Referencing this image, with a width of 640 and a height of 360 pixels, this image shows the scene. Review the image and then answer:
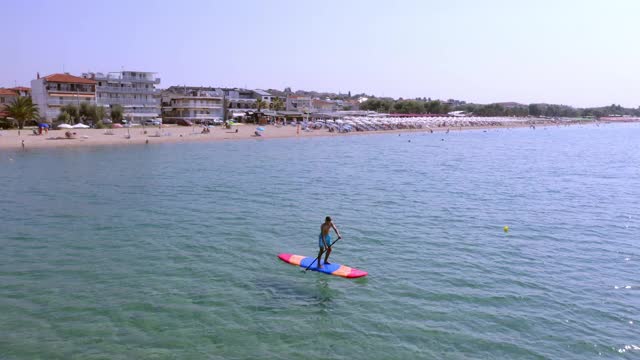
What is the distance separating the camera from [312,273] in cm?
1555

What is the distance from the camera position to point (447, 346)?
1122 cm

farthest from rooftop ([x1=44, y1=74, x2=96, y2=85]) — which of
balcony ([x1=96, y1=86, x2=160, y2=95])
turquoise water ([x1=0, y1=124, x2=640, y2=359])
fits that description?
turquoise water ([x1=0, y1=124, x2=640, y2=359])

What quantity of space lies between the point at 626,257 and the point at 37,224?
23.0m

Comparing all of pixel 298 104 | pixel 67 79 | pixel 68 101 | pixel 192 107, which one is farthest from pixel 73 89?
pixel 298 104

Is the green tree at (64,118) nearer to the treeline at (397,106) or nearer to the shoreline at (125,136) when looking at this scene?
the shoreline at (125,136)

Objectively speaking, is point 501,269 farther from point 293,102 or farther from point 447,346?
point 293,102

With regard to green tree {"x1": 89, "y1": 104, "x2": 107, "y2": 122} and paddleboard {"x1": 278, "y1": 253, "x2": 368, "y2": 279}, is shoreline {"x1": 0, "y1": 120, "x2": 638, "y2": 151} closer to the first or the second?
green tree {"x1": 89, "y1": 104, "x2": 107, "y2": 122}

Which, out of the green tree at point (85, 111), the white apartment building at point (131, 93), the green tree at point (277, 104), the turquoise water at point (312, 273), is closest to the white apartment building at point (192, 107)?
the white apartment building at point (131, 93)

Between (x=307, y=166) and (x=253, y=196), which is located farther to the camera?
(x=307, y=166)

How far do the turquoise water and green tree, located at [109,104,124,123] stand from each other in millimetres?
Answer: 52468

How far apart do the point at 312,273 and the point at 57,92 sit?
249 ft

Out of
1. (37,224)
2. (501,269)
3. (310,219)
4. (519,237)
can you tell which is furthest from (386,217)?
(37,224)

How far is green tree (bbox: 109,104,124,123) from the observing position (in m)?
83.8

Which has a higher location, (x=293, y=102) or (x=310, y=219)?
(x=293, y=102)
